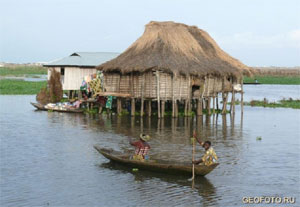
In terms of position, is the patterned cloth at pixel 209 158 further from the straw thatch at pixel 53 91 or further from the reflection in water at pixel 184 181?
the straw thatch at pixel 53 91

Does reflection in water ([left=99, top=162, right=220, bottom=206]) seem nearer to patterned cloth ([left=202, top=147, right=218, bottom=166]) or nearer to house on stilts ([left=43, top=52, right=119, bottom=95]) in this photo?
patterned cloth ([left=202, top=147, right=218, bottom=166])

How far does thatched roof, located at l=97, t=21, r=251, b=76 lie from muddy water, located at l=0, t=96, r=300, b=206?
2825 mm

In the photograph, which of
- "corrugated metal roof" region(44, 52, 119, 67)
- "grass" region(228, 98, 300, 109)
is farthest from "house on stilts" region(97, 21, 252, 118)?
"grass" region(228, 98, 300, 109)

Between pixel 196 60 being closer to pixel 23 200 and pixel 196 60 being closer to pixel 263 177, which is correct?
pixel 263 177

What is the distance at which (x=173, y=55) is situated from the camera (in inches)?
1099

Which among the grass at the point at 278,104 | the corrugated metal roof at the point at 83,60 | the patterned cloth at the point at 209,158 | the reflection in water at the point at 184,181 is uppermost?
the corrugated metal roof at the point at 83,60

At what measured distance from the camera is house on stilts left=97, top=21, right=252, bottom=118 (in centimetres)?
2714

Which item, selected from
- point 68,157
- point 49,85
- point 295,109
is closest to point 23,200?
point 68,157

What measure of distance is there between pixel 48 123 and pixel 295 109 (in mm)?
18908

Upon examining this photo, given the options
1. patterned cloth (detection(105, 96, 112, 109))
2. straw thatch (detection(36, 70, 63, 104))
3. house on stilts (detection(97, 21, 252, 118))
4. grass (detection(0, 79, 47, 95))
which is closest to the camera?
house on stilts (detection(97, 21, 252, 118))

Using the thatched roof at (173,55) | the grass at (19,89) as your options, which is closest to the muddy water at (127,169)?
the thatched roof at (173,55)

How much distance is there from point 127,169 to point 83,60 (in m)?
22.4

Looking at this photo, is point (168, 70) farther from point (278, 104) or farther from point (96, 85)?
point (278, 104)

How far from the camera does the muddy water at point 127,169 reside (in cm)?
1224
